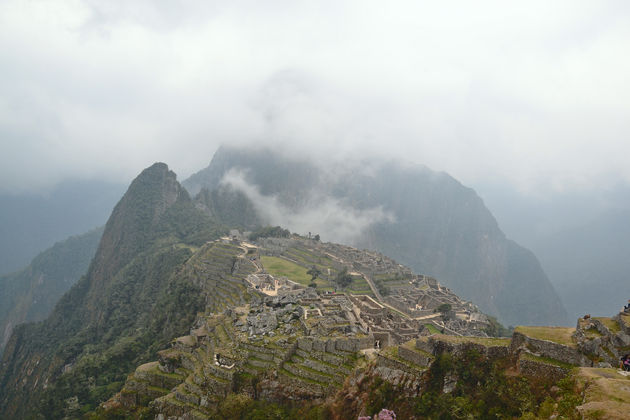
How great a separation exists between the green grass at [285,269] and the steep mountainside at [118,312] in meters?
13.5

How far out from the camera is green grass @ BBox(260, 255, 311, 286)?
63500 millimetres

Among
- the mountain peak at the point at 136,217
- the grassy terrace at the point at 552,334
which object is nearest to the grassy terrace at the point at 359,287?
the grassy terrace at the point at 552,334

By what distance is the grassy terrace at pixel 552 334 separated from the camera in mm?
14773

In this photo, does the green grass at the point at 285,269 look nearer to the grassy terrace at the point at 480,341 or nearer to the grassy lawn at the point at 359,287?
the grassy lawn at the point at 359,287

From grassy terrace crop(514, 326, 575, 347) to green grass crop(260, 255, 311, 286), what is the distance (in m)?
45.5

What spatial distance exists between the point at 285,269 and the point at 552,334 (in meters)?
56.3

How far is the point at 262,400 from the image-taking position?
69.7 ft

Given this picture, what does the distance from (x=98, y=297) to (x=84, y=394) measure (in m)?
76.0

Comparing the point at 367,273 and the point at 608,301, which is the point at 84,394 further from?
the point at 608,301

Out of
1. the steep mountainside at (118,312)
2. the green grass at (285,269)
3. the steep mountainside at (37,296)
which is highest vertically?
the green grass at (285,269)

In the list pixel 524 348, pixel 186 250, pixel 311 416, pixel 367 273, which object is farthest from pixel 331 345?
pixel 186 250

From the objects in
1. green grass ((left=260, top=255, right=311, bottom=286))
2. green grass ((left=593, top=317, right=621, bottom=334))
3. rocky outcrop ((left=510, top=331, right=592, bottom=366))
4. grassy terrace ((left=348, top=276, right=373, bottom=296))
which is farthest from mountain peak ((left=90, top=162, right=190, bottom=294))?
green grass ((left=593, top=317, right=621, bottom=334))

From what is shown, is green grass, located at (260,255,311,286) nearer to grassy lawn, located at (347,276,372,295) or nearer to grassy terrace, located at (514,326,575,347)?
grassy lawn, located at (347,276,372,295)

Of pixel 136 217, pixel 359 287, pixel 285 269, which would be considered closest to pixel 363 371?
pixel 359 287
